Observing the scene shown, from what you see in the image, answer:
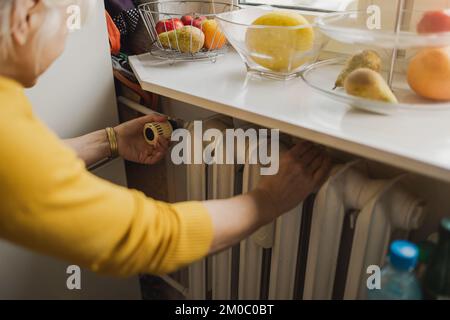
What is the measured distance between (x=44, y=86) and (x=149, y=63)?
245 millimetres

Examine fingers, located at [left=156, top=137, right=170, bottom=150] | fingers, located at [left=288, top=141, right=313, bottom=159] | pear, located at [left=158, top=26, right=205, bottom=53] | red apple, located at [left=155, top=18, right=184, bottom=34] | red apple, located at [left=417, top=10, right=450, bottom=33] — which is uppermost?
red apple, located at [left=417, top=10, right=450, bottom=33]

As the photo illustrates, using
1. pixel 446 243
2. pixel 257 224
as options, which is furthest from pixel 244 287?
pixel 446 243

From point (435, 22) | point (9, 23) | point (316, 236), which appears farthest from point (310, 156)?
point (9, 23)

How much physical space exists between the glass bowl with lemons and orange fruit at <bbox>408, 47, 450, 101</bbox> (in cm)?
19

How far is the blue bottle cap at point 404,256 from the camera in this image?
0.58 m

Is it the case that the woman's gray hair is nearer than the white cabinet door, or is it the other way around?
the woman's gray hair

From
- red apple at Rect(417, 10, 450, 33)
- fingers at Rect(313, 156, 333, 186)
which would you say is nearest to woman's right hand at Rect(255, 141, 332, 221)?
fingers at Rect(313, 156, 333, 186)

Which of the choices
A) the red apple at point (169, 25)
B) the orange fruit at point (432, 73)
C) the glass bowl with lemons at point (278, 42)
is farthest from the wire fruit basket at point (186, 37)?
the orange fruit at point (432, 73)

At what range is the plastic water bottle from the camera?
0.58 m

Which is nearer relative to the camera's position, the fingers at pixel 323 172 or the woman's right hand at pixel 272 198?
the woman's right hand at pixel 272 198

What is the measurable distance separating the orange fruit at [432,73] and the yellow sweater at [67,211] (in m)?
0.46

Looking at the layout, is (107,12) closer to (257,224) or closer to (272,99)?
(272,99)

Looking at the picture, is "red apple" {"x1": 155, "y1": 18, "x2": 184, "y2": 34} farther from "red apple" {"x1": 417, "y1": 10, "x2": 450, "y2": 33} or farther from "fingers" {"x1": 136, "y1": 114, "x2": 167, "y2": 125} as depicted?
"red apple" {"x1": 417, "y1": 10, "x2": 450, "y2": 33}

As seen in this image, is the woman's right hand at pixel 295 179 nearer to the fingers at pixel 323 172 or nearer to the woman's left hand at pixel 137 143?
the fingers at pixel 323 172
